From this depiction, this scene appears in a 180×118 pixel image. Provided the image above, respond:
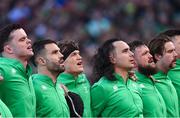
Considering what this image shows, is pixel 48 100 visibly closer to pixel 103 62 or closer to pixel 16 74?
pixel 16 74

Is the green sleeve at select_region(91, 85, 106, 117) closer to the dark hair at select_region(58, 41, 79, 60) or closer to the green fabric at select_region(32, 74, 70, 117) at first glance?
the dark hair at select_region(58, 41, 79, 60)

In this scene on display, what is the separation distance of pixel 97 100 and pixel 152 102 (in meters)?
0.67

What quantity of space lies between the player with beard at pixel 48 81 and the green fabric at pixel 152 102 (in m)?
1.14

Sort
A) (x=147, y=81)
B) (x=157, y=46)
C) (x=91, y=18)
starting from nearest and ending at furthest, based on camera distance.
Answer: (x=147, y=81) → (x=157, y=46) → (x=91, y=18)

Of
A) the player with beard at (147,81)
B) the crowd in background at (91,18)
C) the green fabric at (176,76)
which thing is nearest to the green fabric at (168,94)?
the player with beard at (147,81)

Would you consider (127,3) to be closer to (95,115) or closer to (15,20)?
(15,20)

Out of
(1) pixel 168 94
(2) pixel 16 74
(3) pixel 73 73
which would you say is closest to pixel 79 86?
(3) pixel 73 73

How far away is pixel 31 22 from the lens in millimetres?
15945

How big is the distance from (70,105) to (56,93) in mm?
287

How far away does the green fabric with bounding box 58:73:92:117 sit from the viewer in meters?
9.51

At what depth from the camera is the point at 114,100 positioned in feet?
31.4

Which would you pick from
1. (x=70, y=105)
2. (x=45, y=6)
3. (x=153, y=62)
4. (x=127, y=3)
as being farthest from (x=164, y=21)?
(x=70, y=105)

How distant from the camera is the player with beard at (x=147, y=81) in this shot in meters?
9.94

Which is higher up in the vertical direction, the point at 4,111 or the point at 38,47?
the point at 38,47
